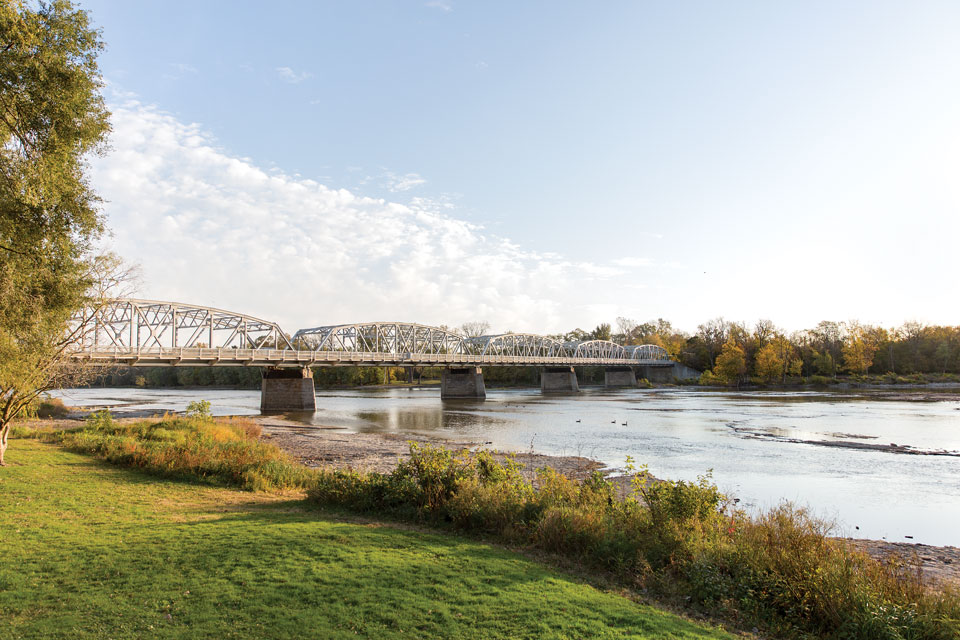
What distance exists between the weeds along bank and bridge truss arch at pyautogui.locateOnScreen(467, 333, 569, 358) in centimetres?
10414

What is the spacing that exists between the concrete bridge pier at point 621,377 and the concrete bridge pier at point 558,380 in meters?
19.7

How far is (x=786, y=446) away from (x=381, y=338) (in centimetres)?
7644

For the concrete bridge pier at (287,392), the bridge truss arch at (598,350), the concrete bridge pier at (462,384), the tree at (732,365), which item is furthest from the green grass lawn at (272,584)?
the bridge truss arch at (598,350)

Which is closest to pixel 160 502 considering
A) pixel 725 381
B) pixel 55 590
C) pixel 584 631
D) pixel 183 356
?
Result: pixel 55 590

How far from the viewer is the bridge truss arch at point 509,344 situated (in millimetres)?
125188

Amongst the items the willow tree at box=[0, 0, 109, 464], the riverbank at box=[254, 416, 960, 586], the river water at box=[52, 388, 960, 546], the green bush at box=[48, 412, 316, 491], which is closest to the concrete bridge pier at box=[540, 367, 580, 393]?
the river water at box=[52, 388, 960, 546]

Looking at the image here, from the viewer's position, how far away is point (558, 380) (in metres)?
128

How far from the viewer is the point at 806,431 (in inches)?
1540

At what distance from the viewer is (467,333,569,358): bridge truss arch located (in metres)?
125

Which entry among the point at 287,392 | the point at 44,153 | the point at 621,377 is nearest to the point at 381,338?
the point at 287,392

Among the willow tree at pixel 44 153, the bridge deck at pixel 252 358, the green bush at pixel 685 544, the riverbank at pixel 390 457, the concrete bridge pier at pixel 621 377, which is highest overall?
the willow tree at pixel 44 153

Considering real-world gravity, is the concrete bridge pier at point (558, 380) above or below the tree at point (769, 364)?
below

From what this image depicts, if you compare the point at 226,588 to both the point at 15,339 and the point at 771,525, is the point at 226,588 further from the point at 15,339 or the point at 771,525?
the point at 15,339

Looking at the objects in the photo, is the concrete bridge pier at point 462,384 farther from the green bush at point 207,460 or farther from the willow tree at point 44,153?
the willow tree at point 44,153
